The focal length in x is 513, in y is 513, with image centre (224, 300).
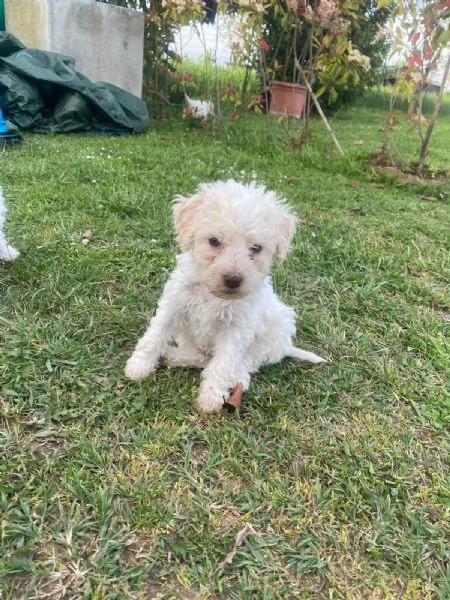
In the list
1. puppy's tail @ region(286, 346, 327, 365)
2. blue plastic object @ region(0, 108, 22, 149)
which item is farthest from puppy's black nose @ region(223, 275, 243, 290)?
blue plastic object @ region(0, 108, 22, 149)

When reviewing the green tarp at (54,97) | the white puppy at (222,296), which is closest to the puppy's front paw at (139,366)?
the white puppy at (222,296)

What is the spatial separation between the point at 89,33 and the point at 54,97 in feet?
5.95

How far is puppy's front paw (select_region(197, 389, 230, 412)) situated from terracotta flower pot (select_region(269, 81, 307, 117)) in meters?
10.0

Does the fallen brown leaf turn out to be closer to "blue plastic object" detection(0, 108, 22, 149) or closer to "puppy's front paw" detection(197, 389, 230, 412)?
"puppy's front paw" detection(197, 389, 230, 412)

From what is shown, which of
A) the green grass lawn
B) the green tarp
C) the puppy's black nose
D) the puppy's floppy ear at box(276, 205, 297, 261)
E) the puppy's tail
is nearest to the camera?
the green grass lawn

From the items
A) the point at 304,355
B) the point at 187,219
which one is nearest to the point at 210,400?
the point at 304,355

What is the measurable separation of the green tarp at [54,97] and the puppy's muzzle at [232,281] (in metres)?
6.04

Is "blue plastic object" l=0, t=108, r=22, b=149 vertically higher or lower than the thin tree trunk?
lower

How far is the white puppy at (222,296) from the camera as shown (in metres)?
2.63

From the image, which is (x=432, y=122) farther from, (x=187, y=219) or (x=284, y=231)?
(x=187, y=219)

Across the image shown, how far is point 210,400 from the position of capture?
2.65 metres

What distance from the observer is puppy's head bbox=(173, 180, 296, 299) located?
8.50 ft

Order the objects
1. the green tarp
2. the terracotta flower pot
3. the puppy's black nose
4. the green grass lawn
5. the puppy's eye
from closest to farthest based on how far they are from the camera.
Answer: the green grass lawn < the puppy's black nose < the puppy's eye < the green tarp < the terracotta flower pot

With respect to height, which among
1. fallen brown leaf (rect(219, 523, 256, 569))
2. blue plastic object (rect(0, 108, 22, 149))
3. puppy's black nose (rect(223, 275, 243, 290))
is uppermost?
puppy's black nose (rect(223, 275, 243, 290))
